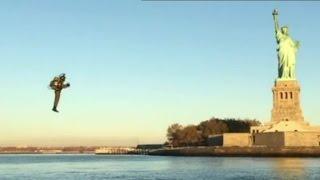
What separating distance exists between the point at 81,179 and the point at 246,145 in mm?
57054

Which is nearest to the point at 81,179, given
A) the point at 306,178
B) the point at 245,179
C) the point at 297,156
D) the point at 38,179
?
the point at 38,179

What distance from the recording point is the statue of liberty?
9856cm

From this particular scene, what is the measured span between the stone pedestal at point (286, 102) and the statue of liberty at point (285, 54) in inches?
72.8

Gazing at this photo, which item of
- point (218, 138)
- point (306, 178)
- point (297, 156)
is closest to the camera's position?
→ point (306, 178)

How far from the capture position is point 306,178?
4419 centimetres

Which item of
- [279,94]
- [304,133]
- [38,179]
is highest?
[279,94]

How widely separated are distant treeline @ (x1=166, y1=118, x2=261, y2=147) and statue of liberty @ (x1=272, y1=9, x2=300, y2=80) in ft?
89.5

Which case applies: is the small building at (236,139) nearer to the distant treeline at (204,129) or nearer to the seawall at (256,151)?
the seawall at (256,151)

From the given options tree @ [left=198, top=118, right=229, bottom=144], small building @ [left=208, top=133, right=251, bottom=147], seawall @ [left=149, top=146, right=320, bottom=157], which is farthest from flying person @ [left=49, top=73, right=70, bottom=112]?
tree @ [left=198, top=118, right=229, bottom=144]

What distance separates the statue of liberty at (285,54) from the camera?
98.6 m

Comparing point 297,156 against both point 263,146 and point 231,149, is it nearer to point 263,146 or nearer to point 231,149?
point 263,146

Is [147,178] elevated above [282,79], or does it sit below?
below

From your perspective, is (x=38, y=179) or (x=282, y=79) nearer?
(x=38, y=179)

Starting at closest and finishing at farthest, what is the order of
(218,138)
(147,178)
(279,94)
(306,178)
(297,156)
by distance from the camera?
(306,178)
(147,178)
(297,156)
(279,94)
(218,138)
